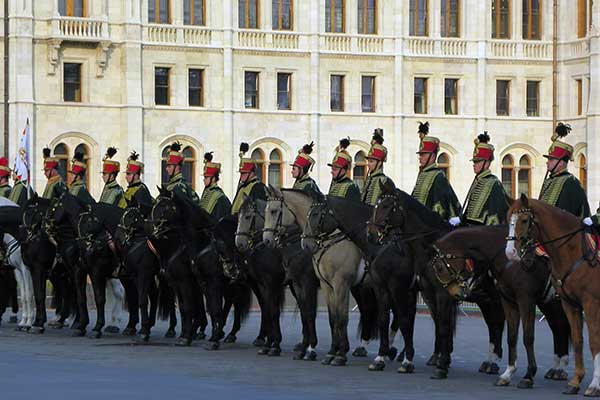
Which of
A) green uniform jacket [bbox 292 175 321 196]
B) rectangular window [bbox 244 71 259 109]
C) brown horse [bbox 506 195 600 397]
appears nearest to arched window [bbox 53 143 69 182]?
rectangular window [bbox 244 71 259 109]

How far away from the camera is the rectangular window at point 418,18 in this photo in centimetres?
6762

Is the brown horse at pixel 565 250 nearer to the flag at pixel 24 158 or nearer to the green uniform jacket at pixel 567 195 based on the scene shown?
the green uniform jacket at pixel 567 195

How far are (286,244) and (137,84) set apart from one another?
4038 centimetres

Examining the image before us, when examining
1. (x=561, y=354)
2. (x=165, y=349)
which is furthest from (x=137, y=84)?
(x=561, y=354)

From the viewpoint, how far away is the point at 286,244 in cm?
2306

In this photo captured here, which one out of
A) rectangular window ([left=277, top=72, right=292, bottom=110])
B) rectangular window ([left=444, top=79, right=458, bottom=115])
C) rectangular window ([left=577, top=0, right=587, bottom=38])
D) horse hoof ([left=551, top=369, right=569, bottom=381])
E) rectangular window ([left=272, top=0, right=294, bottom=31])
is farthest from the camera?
rectangular window ([left=444, top=79, right=458, bottom=115])

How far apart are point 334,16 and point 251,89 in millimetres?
4723

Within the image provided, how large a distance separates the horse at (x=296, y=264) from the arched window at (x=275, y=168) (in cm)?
4167

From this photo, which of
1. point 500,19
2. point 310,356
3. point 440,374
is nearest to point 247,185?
point 310,356

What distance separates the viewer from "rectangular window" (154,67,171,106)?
2505 inches

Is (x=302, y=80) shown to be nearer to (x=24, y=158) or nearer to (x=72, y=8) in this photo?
(x=72, y=8)

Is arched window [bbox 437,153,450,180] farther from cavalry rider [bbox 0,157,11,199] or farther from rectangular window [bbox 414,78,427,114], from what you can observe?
cavalry rider [bbox 0,157,11,199]

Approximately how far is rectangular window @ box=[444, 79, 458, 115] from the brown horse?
162 ft

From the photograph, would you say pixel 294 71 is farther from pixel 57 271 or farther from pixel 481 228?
pixel 481 228
